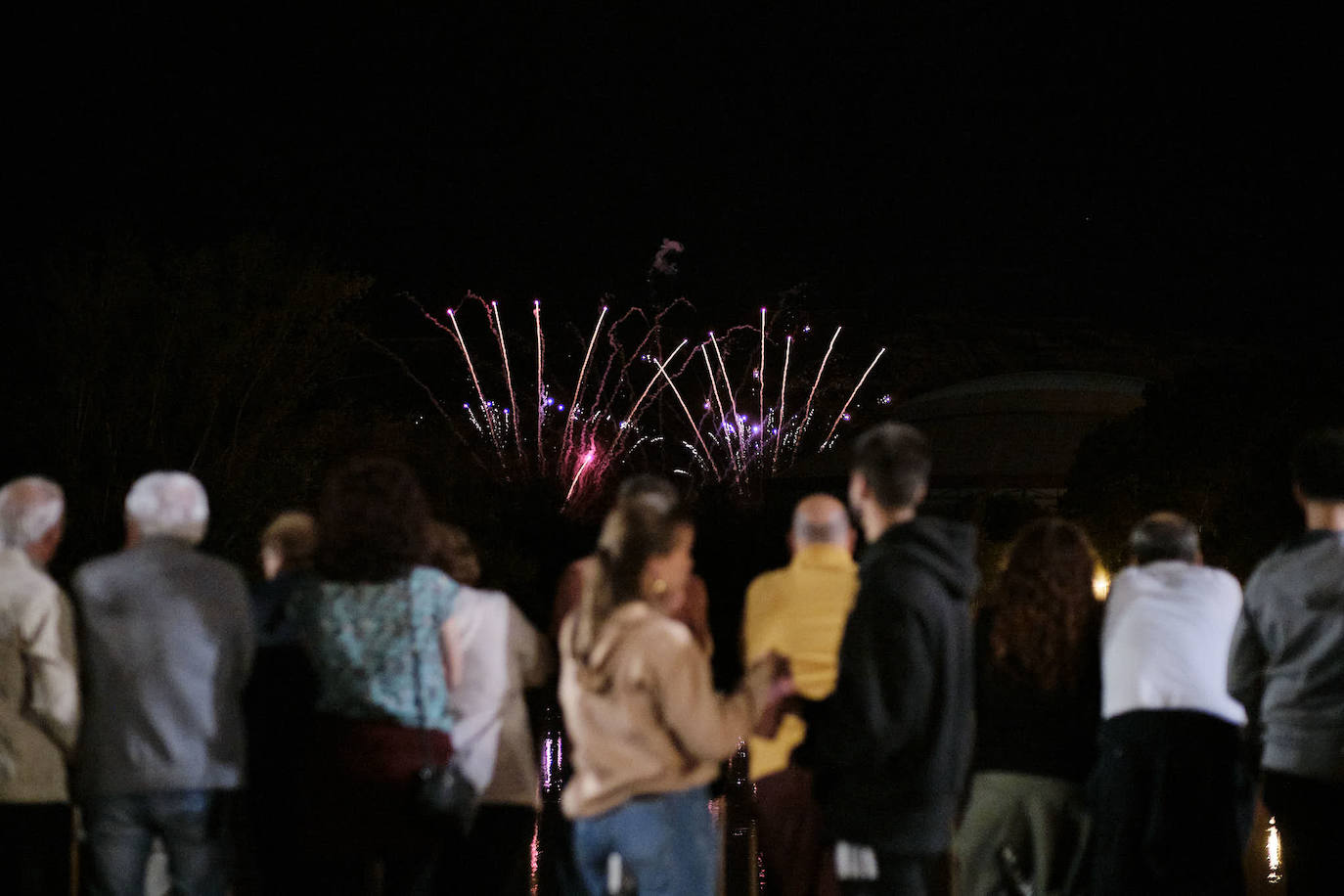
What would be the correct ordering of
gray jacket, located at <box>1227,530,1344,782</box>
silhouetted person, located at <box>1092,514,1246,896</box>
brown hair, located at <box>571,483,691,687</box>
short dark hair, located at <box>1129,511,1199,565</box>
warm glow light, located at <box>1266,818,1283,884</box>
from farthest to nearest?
1. warm glow light, located at <box>1266,818,1283,884</box>
2. short dark hair, located at <box>1129,511,1199,565</box>
3. silhouetted person, located at <box>1092,514,1246,896</box>
4. gray jacket, located at <box>1227,530,1344,782</box>
5. brown hair, located at <box>571,483,691,687</box>

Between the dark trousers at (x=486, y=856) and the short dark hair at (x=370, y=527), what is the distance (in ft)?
3.19

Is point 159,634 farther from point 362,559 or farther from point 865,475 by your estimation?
point 865,475

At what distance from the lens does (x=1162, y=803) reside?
198 inches

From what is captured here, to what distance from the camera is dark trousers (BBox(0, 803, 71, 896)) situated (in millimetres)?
4727

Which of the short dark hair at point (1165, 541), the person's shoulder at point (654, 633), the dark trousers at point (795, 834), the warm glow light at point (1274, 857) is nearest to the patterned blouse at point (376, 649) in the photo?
the person's shoulder at point (654, 633)

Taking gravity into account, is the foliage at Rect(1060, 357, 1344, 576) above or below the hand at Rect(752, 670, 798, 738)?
above

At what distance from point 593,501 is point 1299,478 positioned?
32812 millimetres

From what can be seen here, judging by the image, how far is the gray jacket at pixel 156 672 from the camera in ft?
14.7

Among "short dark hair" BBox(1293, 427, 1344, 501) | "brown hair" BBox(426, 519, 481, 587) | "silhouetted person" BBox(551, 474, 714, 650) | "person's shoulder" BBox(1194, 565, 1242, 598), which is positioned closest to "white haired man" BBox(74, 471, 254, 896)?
"brown hair" BBox(426, 519, 481, 587)

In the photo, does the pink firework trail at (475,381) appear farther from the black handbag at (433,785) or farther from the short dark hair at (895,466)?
the short dark hair at (895,466)

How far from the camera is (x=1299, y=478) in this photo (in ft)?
17.1

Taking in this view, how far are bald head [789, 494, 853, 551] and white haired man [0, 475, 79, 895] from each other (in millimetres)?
2400

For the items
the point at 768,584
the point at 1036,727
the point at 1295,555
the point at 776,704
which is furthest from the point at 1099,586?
the point at 776,704

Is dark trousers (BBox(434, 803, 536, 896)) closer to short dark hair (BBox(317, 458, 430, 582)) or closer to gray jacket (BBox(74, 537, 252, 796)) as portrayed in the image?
gray jacket (BBox(74, 537, 252, 796))
